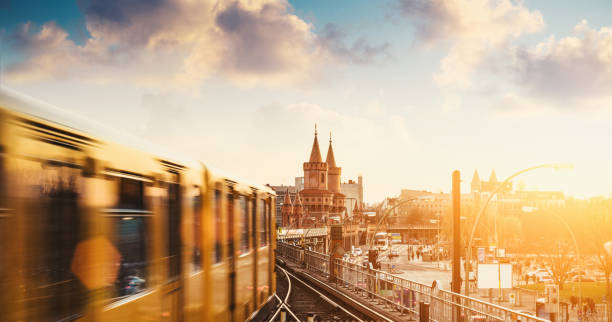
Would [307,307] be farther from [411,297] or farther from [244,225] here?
[244,225]

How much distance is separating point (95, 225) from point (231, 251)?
4980 millimetres

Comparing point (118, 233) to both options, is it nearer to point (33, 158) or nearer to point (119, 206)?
point (119, 206)

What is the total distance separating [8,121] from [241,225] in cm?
674

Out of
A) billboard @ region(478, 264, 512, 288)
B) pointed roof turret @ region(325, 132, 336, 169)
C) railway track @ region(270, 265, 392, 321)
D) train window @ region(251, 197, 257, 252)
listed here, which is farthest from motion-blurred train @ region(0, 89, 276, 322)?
pointed roof turret @ region(325, 132, 336, 169)

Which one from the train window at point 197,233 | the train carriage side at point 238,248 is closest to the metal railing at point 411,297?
the train carriage side at point 238,248

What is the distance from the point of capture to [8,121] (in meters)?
3.41

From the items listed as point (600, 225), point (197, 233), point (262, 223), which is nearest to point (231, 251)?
point (197, 233)

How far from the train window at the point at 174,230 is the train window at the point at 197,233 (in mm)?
643

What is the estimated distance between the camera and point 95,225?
4219mm

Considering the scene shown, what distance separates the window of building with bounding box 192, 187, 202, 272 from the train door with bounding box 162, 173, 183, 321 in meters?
0.61

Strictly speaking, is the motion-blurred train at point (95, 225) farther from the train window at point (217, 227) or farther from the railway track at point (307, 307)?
the railway track at point (307, 307)

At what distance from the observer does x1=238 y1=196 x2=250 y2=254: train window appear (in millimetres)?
10027

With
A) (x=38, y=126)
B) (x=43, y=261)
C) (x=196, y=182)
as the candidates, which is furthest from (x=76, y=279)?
(x=196, y=182)

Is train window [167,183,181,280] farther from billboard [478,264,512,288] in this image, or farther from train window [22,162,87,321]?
billboard [478,264,512,288]
